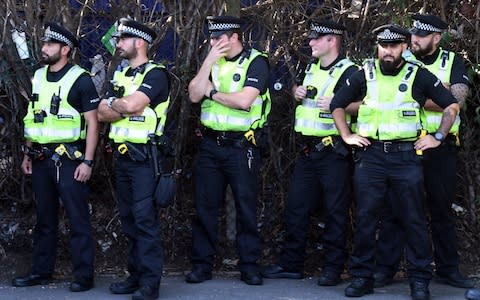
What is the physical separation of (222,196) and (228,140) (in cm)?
51

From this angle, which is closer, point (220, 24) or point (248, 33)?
point (220, 24)

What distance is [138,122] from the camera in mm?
7156

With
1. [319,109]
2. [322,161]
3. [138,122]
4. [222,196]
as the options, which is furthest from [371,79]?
[138,122]

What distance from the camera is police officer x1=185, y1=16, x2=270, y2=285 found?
7555mm

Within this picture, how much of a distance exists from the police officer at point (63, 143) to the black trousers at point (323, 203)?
170 centimetres

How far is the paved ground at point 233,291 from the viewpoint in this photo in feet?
24.0

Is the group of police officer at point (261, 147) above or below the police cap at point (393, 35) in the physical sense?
below

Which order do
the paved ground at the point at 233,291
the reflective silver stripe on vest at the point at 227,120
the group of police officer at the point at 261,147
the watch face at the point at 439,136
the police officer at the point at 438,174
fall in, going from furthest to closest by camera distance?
the reflective silver stripe on vest at the point at 227,120
the police officer at the point at 438,174
the paved ground at the point at 233,291
the group of police officer at the point at 261,147
the watch face at the point at 439,136

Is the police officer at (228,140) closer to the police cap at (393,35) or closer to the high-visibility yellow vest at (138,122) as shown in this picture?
the high-visibility yellow vest at (138,122)

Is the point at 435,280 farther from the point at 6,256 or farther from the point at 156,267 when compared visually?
the point at 6,256

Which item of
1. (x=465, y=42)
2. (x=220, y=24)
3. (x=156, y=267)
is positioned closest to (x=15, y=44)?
(x=220, y=24)

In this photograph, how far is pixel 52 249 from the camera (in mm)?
7664

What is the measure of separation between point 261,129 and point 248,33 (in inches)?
52.7

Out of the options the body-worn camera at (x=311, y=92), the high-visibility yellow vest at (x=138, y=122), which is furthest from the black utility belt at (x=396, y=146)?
the high-visibility yellow vest at (x=138, y=122)
